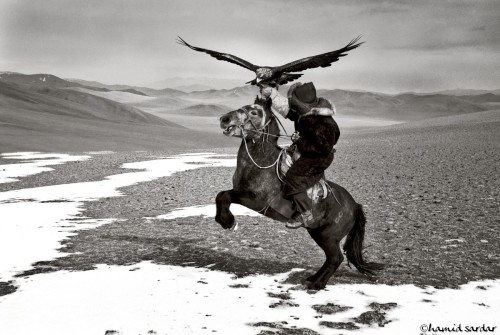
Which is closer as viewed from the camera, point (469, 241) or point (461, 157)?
point (469, 241)

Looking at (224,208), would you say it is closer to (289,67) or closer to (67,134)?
(289,67)

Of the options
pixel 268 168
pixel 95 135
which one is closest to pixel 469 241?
pixel 268 168

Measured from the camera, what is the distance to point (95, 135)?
60.3 m

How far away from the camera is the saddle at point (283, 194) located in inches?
242

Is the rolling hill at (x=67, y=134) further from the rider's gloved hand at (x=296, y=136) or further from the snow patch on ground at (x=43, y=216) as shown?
the rider's gloved hand at (x=296, y=136)

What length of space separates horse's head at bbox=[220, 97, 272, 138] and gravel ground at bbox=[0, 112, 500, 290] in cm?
215

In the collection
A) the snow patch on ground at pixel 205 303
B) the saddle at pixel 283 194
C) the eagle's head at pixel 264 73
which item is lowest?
the snow patch on ground at pixel 205 303

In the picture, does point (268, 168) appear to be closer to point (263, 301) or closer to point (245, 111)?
point (245, 111)

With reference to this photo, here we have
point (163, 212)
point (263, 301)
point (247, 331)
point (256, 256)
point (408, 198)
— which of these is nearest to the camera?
point (247, 331)

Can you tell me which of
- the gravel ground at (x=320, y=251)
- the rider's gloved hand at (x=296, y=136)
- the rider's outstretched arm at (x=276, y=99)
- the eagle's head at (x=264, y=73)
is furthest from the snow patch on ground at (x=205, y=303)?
the eagle's head at (x=264, y=73)

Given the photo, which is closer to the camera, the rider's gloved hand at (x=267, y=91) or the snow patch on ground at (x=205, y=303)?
Result: the snow patch on ground at (x=205, y=303)

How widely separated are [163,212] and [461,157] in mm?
18200

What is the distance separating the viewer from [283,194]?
6.17 metres

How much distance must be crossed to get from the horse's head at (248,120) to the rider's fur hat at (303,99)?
32 cm
